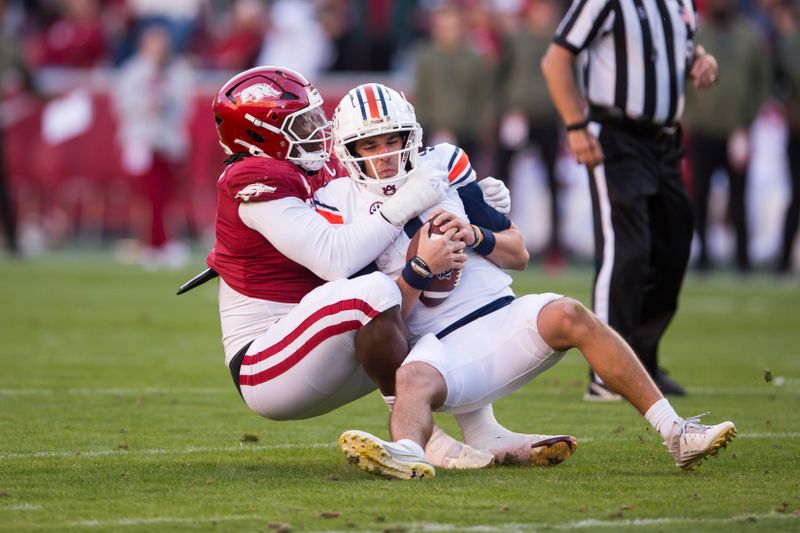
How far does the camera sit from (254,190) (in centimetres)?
467

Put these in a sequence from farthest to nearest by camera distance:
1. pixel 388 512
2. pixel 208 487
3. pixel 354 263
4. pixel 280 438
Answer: pixel 280 438
pixel 354 263
pixel 208 487
pixel 388 512

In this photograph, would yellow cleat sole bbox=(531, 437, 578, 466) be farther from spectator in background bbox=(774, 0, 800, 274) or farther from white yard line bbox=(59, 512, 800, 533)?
spectator in background bbox=(774, 0, 800, 274)

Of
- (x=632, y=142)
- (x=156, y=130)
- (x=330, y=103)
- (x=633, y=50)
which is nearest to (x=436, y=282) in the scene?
(x=632, y=142)

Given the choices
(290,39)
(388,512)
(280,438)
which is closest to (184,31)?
(290,39)

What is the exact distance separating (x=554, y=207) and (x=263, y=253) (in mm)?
9870

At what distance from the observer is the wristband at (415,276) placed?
15.0ft

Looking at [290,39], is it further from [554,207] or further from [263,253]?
[263,253]

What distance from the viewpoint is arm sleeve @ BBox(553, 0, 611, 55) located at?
6.59 meters

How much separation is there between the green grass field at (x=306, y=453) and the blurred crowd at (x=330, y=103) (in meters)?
4.77

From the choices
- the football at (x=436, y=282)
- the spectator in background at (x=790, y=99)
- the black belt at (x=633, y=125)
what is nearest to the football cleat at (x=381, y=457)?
the football at (x=436, y=282)

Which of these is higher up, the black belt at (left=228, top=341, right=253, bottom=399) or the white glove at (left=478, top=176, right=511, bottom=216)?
the white glove at (left=478, top=176, right=511, bottom=216)

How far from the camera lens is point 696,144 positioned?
13953mm

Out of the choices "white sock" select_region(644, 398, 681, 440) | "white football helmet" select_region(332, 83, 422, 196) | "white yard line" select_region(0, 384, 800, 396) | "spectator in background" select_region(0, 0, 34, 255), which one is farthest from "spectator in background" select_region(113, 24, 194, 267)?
"white sock" select_region(644, 398, 681, 440)

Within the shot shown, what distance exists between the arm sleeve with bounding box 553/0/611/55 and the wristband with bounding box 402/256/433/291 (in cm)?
232
